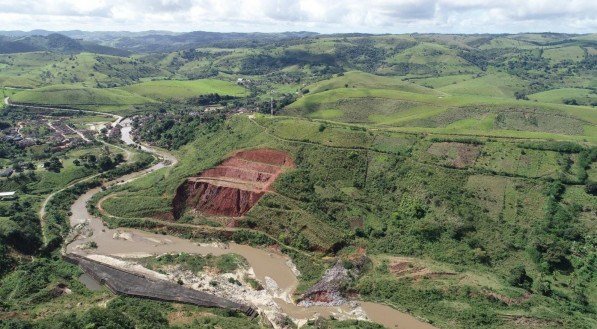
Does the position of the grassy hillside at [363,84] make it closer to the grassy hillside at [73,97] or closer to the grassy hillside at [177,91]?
the grassy hillside at [177,91]

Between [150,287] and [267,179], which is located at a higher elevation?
[267,179]

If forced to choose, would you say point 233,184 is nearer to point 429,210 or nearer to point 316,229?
point 316,229

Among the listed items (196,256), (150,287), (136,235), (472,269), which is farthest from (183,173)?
(472,269)

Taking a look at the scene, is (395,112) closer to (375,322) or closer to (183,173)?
(183,173)

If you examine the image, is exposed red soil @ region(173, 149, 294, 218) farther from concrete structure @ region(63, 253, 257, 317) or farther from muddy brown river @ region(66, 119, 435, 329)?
concrete structure @ region(63, 253, 257, 317)

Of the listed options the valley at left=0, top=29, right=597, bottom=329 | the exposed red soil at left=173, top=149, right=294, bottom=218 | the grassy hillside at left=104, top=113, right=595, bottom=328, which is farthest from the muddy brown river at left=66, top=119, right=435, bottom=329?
the exposed red soil at left=173, top=149, right=294, bottom=218

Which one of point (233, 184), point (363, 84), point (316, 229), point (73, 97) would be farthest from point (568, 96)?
point (73, 97)
